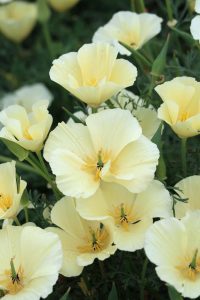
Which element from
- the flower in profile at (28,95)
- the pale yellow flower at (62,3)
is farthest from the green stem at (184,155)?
the pale yellow flower at (62,3)

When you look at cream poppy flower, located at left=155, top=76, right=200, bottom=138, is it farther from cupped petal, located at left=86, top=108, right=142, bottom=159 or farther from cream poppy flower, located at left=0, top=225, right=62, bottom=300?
cream poppy flower, located at left=0, top=225, right=62, bottom=300

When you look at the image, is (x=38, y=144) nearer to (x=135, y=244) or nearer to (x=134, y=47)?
(x=135, y=244)

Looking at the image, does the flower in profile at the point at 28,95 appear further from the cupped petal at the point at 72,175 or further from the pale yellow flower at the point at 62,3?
the cupped petal at the point at 72,175

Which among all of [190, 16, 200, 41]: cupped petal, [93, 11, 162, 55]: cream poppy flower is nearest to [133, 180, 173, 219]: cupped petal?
[190, 16, 200, 41]: cupped petal

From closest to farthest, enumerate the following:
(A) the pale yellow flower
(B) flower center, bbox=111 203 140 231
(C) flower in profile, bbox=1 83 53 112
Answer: (B) flower center, bbox=111 203 140 231 < (C) flower in profile, bbox=1 83 53 112 < (A) the pale yellow flower

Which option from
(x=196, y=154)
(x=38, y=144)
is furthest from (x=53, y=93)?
(x=38, y=144)

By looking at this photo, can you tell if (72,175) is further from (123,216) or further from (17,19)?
(17,19)

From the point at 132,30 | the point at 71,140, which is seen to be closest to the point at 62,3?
the point at 132,30
